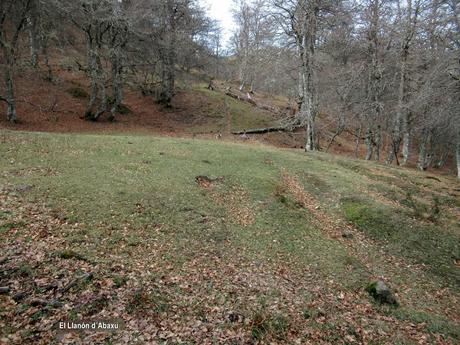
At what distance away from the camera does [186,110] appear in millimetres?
33969

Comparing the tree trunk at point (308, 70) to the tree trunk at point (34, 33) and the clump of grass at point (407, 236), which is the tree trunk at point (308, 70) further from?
the tree trunk at point (34, 33)

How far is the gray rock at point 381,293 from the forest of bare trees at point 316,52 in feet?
43.1

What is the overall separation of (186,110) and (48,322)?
29459mm

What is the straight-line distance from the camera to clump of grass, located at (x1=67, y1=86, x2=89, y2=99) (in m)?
28.7

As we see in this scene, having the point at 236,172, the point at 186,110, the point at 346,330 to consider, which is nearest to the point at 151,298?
the point at 346,330

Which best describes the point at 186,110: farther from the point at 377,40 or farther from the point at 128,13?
the point at 377,40

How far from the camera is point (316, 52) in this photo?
27.3 m

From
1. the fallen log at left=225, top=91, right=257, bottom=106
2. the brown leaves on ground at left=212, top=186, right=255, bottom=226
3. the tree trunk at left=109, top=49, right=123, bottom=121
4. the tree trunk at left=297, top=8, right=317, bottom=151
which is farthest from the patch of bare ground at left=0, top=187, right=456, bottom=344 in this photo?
the fallen log at left=225, top=91, right=257, bottom=106

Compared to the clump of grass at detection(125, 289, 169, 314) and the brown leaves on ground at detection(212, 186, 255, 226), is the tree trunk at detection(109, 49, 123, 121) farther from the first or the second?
the clump of grass at detection(125, 289, 169, 314)

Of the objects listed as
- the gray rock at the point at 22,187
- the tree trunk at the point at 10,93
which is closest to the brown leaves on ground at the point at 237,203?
the gray rock at the point at 22,187

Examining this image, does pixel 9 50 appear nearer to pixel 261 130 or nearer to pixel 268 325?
pixel 261 130

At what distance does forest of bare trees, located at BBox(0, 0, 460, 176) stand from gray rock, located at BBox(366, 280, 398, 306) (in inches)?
517

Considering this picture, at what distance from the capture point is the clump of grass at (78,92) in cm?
2867

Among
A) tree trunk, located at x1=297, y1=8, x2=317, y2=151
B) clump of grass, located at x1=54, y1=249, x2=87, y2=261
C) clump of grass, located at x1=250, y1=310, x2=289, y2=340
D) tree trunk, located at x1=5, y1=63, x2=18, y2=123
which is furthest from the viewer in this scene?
tree trunk, located at x1=297, y1=8, x2=317, y2=151
